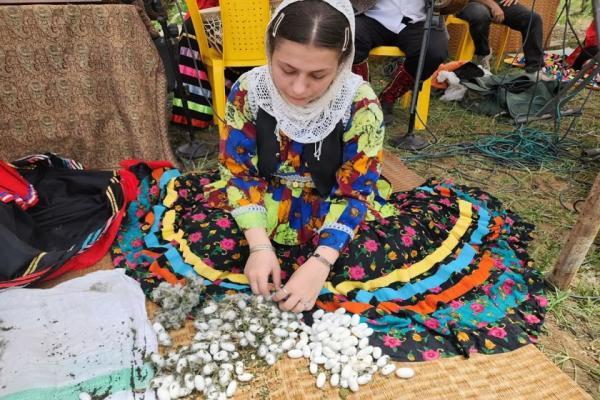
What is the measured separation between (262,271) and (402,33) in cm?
192

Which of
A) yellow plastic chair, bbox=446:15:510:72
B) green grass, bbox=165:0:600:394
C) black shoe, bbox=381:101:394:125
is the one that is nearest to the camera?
green grass, bbox=165:0:600:394

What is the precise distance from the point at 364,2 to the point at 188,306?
83.5 inches

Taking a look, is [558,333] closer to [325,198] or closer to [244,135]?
[325,198]

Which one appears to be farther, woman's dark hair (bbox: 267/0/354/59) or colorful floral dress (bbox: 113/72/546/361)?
colorful floral dress (bbox: 113/72/546/361)

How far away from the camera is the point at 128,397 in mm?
978

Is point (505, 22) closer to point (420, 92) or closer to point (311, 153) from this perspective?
point (420, 92)

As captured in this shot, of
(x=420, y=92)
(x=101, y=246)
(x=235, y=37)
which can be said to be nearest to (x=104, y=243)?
(x=101, y=246)

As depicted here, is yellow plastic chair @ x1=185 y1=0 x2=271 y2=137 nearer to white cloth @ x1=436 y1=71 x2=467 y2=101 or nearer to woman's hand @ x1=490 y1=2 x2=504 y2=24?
white cloth @ x1=436 y1=71 x2=467 y2=101

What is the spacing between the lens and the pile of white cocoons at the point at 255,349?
101cm

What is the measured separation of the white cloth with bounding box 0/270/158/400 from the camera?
0.99 m

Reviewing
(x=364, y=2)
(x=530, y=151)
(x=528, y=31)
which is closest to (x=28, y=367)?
(x=364, y=2)

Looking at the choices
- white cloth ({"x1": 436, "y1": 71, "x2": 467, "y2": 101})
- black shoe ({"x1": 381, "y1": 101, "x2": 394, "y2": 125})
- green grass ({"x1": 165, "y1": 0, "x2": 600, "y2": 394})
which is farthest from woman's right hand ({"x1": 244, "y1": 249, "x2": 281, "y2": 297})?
white cloth ({"x1": 436, "y1": 71, "x2": 467, "y2": 101})

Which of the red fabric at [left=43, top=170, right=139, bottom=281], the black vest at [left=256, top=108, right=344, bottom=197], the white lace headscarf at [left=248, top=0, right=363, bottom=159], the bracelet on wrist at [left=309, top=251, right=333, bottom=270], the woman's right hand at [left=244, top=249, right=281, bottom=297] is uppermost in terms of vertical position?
the white lace headscarf at [left=248, top=0, right=363, bottom=159]

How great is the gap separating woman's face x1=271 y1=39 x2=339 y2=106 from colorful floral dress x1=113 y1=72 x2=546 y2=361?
0.69 ft
